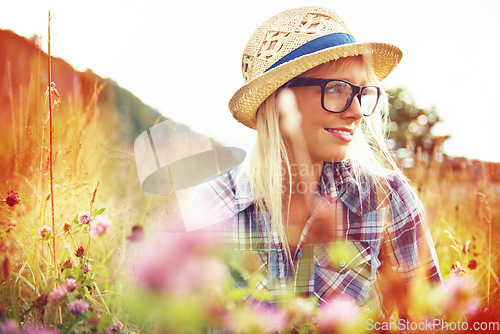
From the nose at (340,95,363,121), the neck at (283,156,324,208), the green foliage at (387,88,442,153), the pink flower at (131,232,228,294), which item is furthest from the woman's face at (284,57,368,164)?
the green foliage at (387,88,442,153)

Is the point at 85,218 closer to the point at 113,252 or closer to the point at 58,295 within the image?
the point at 58,295

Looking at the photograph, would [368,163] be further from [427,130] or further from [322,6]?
[427,130]

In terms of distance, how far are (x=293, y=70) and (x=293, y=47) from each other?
114 millimetres

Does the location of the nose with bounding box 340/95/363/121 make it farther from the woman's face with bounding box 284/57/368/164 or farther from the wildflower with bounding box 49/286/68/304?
the wildflower with bounding box 49/286/68/304

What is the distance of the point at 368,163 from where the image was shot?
178cm

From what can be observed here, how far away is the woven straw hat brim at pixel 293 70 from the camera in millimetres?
1420

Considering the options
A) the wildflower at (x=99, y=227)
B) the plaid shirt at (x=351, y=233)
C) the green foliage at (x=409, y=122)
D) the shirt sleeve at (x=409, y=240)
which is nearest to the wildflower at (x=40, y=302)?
the wildflower at (x=99, y=227)

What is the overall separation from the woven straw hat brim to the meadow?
60cm

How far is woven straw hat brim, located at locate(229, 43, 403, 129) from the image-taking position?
1.42 meters

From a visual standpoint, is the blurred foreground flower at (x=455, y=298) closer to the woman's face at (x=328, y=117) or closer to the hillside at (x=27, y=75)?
the woman's face at (x=328, y=117)

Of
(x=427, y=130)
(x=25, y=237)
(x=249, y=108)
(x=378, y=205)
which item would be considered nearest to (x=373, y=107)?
(x=378, y=205)

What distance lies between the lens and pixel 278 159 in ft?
5.27

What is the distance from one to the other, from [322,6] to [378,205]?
93cm

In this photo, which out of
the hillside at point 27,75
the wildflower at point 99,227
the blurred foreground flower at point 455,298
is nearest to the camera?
the blurred foreground flower at point 455,298
